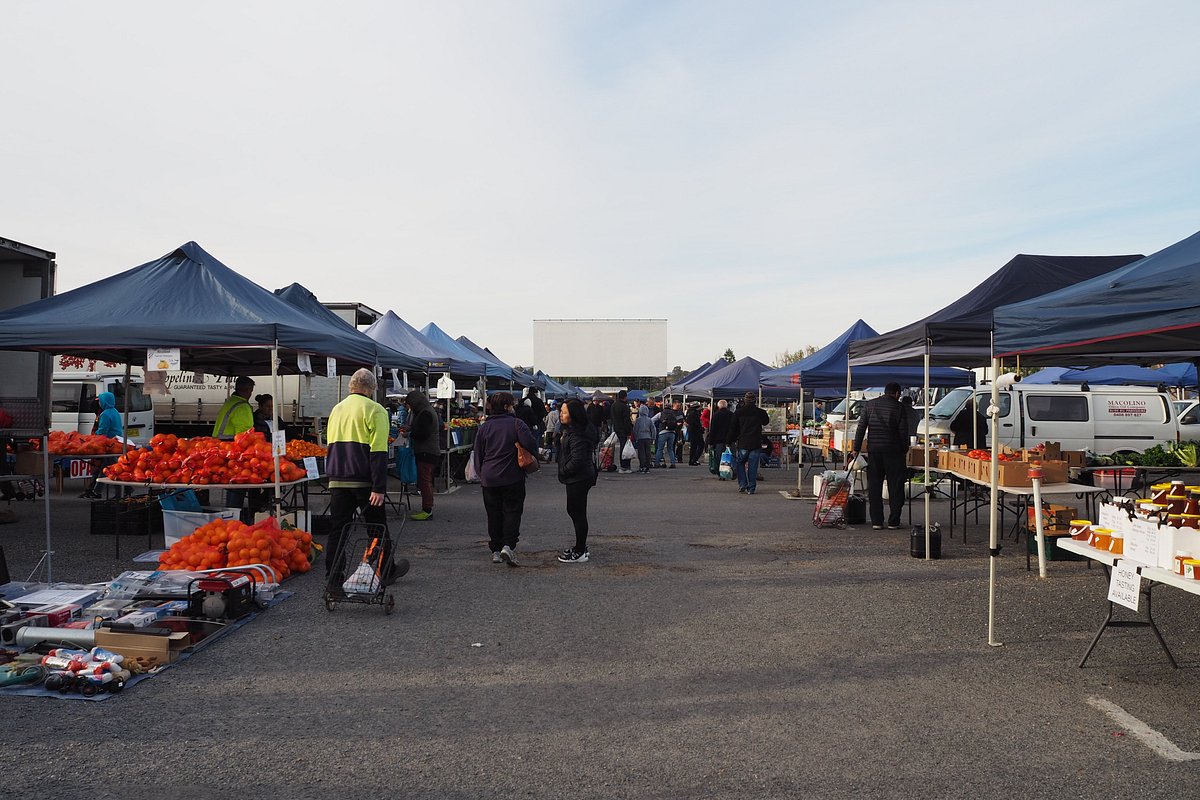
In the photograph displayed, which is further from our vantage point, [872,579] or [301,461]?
[301,461]

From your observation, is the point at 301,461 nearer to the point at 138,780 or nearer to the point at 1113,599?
the point at 138,780

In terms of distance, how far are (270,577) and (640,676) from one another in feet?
13.1

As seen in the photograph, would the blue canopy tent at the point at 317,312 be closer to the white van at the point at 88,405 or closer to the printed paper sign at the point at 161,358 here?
the printed paper sign at the point at 161,358

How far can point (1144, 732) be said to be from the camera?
14.8ft

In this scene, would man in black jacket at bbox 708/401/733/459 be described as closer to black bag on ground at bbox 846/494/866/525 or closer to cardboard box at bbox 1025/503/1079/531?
black bag on ground at bbox 846/494/866/525

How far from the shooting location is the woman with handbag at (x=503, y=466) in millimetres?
8859

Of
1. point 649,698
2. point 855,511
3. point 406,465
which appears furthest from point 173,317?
point 855,511

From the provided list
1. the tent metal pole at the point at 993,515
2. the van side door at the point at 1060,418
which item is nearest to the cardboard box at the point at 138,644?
the tent metal pole at the point at 993,515

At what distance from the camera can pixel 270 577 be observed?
774cm

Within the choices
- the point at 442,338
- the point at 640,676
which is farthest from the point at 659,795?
the point at 442,338

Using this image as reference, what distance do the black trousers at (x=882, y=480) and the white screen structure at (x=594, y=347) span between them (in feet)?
171

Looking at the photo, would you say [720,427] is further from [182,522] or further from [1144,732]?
[1144,732]

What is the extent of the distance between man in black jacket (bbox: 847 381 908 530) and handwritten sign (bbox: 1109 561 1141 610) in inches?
249

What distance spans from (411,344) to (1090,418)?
14.1 m
